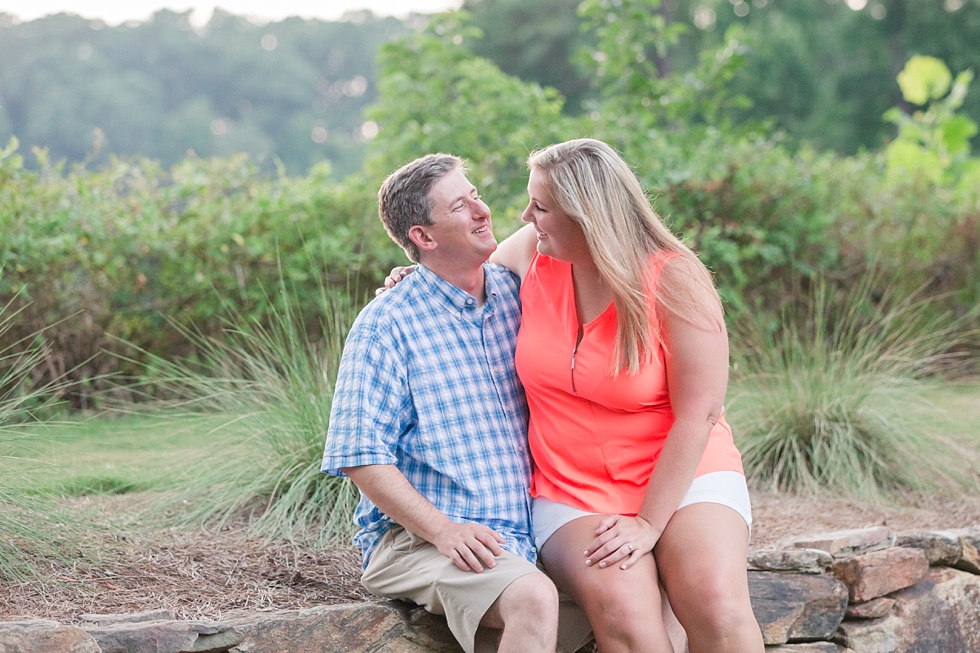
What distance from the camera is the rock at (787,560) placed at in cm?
307

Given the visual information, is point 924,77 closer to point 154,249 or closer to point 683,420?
point 154,249

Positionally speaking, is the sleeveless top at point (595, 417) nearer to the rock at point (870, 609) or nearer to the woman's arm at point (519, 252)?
the woman's arm at point (519, 252)

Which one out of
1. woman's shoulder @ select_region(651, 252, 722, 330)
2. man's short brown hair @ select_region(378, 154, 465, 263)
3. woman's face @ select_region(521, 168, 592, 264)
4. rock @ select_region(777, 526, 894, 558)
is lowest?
rock @ select_region(777, 526, 894, 558)

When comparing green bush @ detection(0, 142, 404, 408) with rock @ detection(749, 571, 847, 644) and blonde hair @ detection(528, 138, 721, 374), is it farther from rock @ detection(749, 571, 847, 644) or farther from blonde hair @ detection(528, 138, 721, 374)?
rock @ detection(749, 571, 847, 644)

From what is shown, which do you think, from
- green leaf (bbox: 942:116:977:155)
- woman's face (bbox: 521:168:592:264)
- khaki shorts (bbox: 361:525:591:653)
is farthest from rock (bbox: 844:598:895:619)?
green leaf (bbox: 942:116:977:155)

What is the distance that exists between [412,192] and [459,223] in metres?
0.17

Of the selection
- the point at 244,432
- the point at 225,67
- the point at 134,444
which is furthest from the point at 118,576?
the point at 225,67

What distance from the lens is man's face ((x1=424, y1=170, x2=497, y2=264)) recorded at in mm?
2590

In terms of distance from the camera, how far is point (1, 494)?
274 centimetres

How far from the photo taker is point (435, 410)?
8.18 ft

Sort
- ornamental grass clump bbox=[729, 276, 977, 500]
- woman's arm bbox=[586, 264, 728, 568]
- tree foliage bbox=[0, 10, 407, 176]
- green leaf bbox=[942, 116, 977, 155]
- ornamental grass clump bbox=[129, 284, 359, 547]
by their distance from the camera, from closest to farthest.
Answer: woman's arm bbox=[586, 264, 728, 568]
ornamental grass clump bbox=[129, 284, 359, 547]
ornamental grass clump bbox=[729, 276, 977, 500]
green leaf bbox=[942, 116, 977, 155]
tree foliage bbox=[0, 10, 407, 176]

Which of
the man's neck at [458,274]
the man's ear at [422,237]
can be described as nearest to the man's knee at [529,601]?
the man's neck at [458,274]

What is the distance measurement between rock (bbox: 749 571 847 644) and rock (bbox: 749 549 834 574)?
21 millimetres

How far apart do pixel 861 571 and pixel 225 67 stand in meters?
24.3
